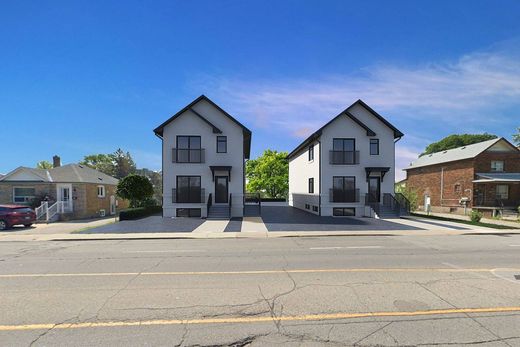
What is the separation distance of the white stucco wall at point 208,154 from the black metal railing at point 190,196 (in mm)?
320

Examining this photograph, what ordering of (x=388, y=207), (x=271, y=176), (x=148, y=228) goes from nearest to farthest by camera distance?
1. (x=148, y=228)
2. (x=388, y=207)
3. (x=271, y=176)

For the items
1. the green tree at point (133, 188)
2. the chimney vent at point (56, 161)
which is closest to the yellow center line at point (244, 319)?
the green tree at point (133, 188)

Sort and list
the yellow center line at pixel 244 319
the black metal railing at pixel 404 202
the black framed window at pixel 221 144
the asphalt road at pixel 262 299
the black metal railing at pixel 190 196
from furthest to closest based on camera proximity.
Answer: the black metal railing at pixel 404 202, the black framed window at pixel 221 144, the black metal railing at pixel 190 196, the yellow center line at pixel 244 319, the asphalt road at pixel 262 299

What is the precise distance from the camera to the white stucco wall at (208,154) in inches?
967

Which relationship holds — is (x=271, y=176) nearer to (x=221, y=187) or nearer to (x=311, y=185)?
(x=311, y=185)

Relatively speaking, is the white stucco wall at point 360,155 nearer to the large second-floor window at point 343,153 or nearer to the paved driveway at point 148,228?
the large second-floor window at point 343,153

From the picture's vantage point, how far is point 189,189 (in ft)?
80.3

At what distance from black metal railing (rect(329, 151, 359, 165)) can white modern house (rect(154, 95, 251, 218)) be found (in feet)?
23.3

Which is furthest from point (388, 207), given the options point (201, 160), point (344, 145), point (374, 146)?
point (201, 160)

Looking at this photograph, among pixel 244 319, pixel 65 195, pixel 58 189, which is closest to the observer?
pixel 244 319

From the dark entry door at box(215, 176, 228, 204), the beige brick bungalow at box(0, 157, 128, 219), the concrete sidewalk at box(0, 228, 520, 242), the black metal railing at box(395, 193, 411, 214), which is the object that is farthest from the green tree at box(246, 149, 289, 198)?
the concrete sidewalk at box(0, 228, 520, 242)

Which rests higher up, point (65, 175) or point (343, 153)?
point (343, 153)

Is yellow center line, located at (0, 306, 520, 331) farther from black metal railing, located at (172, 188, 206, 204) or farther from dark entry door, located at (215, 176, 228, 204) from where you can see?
dark entry door, located at (215, 176, 228, 204)

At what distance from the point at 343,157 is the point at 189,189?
41.1 feet
